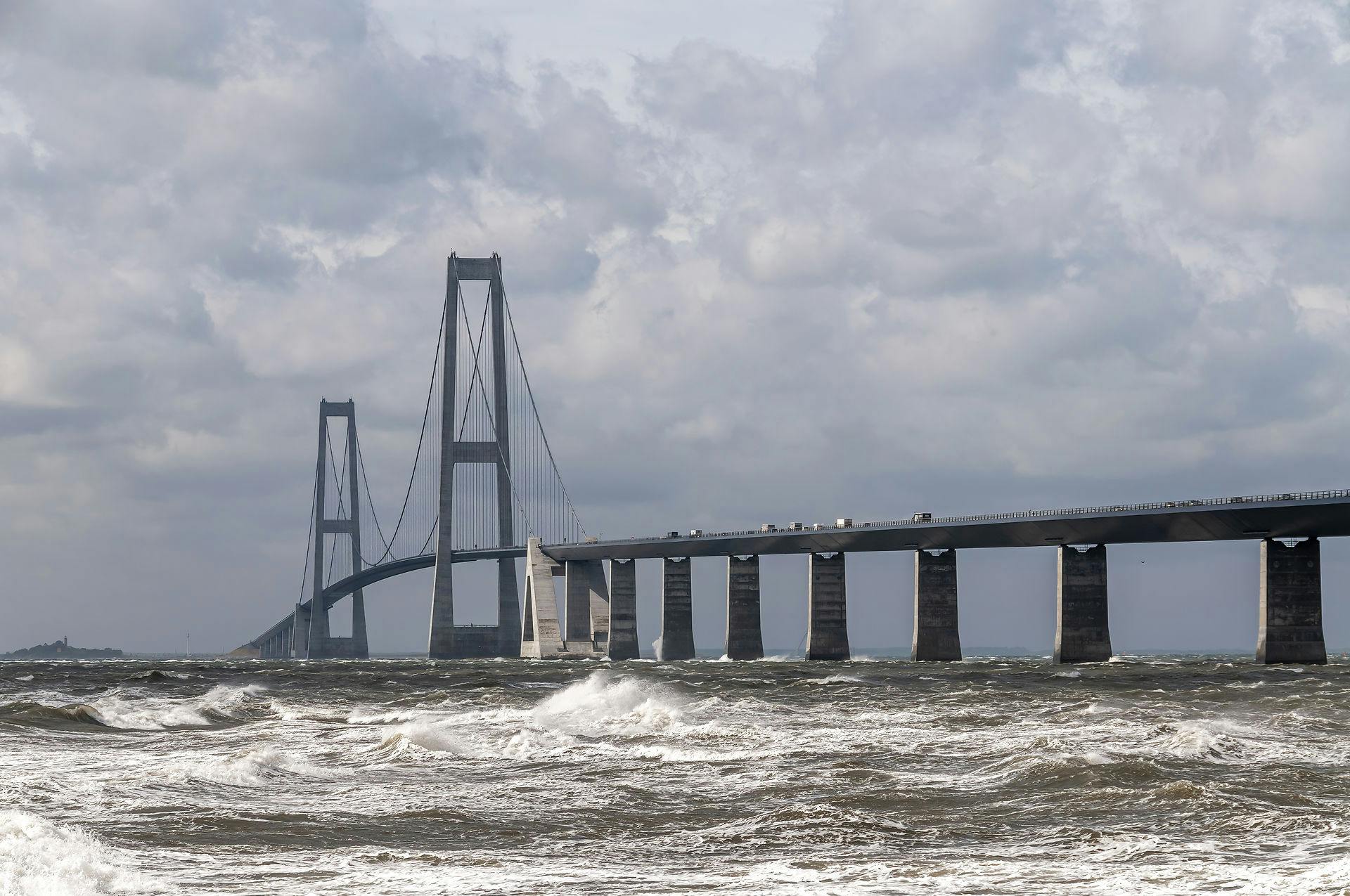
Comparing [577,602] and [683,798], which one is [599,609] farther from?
[683,798]

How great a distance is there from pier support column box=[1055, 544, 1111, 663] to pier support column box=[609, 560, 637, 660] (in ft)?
136

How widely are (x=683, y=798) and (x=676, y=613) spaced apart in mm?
105574

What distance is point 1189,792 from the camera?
20.0 m

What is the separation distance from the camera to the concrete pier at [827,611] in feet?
357

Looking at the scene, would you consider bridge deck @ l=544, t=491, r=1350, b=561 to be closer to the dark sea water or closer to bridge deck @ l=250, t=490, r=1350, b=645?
bridge deck @ l=250, t=490, r=1350, b=645

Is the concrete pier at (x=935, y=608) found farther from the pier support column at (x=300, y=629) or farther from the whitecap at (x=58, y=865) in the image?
the pier support column at (x=300, y=629)

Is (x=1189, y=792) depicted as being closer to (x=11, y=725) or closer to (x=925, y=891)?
(x=925, y=891)

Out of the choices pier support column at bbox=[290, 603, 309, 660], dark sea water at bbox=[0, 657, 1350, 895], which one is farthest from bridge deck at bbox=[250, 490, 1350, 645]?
pier support column at bbox=[290, 603, 309, 660]

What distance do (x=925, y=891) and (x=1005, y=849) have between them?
2579mm

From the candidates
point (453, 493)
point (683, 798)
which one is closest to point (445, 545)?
point (453, 493)

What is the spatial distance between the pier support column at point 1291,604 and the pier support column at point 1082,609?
9503mm

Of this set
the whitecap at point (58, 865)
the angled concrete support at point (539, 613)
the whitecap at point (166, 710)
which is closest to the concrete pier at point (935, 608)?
the angled concrete support at point (539, 613)

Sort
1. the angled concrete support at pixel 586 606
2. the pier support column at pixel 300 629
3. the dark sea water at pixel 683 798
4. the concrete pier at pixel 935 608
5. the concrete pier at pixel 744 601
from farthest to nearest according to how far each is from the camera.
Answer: the pier support column at pixel 300 629
the angled concrete support at pixel 586 606
the concrete pier at pixel 744 601
the concrete pier at pixel 935 608
the dark sea water at pixel 683 798

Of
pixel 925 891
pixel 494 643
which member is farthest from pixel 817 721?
pixel 494 643
